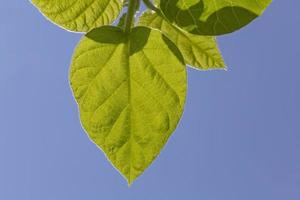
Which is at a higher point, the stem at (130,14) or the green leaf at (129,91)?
the stem at (130,14)

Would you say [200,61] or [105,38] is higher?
[105,38]

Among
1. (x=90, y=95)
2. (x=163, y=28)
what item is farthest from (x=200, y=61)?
(x=90, y=95)

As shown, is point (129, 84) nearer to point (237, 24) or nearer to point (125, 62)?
point (125, 62)

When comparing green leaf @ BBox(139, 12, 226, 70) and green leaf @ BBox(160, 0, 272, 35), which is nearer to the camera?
green leaf @ BBox(160, 0, 272, 35)

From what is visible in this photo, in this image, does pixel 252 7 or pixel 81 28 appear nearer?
pixel 252 7

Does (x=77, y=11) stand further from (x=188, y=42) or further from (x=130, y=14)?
(x=188, y=42)

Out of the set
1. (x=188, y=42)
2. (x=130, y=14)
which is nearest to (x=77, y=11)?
(x=130, y=14)
